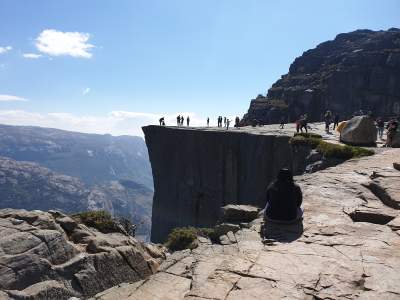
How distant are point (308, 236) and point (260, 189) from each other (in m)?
39.1

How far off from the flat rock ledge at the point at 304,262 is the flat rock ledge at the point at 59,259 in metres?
3.85

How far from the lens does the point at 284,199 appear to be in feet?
52.6

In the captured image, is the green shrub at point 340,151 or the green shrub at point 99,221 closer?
the green shrub at point 99,221

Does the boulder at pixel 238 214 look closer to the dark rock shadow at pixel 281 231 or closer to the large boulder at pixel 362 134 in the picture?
the dark rock shadow at pixel 281 231

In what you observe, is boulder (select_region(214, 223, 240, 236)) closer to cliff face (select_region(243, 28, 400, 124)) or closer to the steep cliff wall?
the steep cliff wall

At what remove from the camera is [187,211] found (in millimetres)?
70125

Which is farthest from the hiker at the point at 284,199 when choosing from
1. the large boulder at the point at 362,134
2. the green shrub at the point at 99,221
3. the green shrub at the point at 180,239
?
the large boulder at the point at 362,134

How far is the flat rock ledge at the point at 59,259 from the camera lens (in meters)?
15.2

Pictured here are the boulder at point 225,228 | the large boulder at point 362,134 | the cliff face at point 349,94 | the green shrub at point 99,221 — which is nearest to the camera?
the boulder at point 225,228

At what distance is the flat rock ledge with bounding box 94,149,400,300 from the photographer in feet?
35.5

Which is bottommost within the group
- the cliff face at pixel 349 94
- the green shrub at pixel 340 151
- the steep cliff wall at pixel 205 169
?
the steep cliff wall at pixel 205 169

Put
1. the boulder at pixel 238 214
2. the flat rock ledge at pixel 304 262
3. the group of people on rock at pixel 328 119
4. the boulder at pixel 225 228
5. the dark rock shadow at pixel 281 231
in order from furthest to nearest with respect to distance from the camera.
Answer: the group of people on rock at pixel 328 119 < the boulder at pixel 238 214 < the boulder at pixel 225 228 < the dark rock shadow at pixel 281 231 < the flat rock ledge at pixel 304 262

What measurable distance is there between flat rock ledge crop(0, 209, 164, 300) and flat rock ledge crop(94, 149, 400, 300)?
3848mm

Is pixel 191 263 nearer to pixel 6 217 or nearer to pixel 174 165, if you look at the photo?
pixel 6 217
